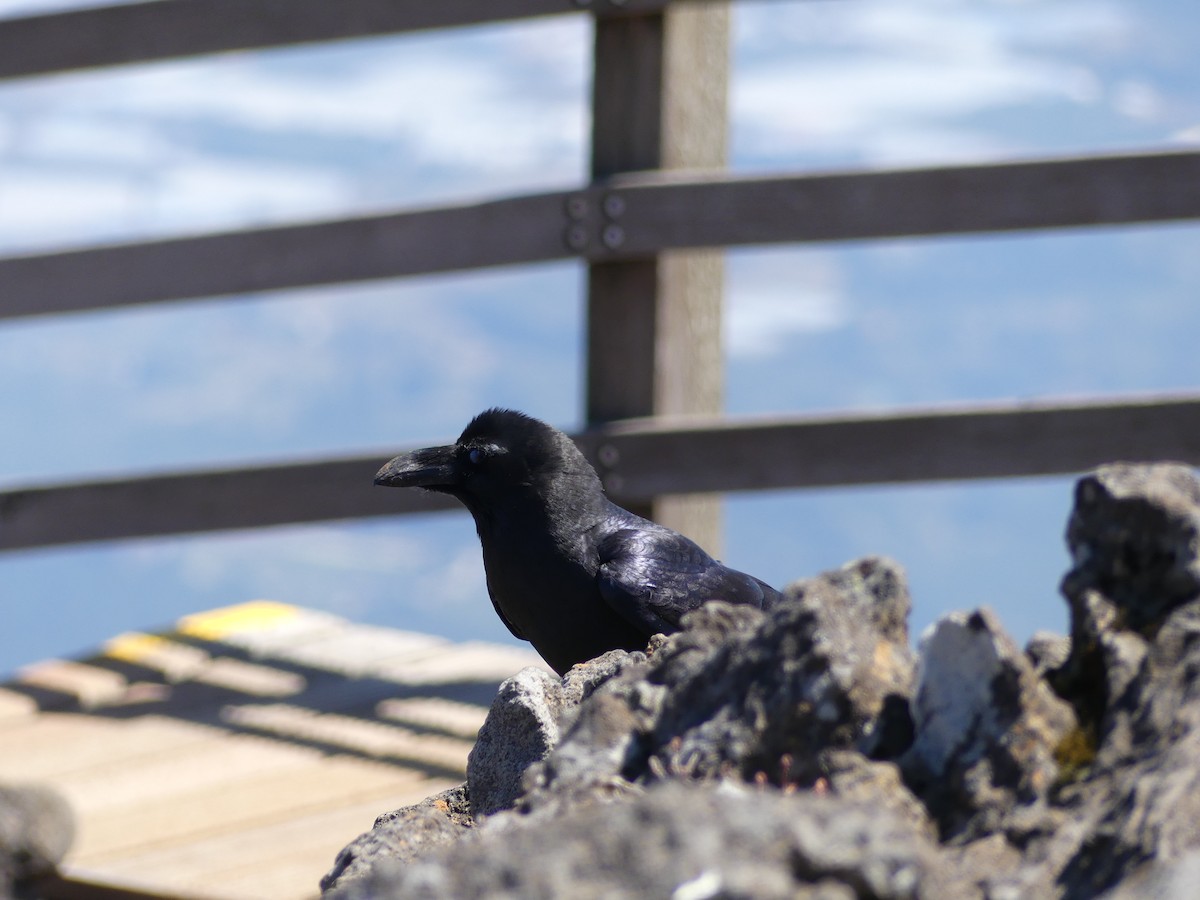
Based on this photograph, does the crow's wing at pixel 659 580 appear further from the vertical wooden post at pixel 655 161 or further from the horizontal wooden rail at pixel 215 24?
the horizontal wooden rail at pixel 215 24

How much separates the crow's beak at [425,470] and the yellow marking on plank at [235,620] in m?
3.30

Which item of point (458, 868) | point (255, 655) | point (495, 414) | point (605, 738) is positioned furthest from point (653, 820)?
point (255, 655)

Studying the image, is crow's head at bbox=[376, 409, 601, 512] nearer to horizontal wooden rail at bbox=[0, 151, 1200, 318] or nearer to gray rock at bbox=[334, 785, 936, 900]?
horizontal wooden rail at bbox=[0, 151, 1200, 318]

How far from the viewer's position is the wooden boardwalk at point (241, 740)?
3.91 meters

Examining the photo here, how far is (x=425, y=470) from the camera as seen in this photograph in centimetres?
334

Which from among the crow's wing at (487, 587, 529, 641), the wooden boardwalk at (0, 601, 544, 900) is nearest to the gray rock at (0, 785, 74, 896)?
the wooden boardwalk at (0, 601, 544, 900)

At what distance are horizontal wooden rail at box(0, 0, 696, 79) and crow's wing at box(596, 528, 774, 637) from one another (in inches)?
82.0

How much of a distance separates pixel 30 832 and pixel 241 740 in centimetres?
153

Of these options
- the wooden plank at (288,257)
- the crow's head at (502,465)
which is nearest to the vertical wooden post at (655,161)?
the wooden plank at (288,257)

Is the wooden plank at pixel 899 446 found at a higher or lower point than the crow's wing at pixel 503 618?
higher

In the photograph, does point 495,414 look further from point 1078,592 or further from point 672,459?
point 1078,592

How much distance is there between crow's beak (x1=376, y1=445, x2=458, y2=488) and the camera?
3310 millimetres

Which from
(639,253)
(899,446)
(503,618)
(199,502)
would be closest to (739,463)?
(899,446)

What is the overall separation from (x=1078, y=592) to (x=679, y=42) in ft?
11.1
